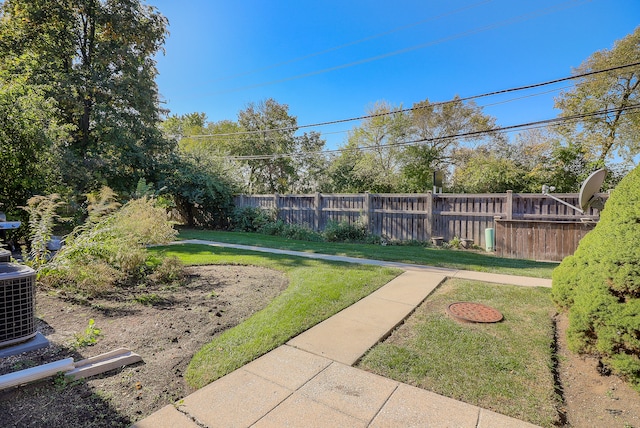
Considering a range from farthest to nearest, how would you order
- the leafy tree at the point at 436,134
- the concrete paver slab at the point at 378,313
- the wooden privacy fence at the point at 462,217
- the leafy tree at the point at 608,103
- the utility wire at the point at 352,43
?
the leafy tree at the point at 436,134, the leafy tree at the point at 608,103, the utility wire at the point at 352,43, the wooden privacy fence at the point at 462,217, the concrete paver slab at the point at 378,313

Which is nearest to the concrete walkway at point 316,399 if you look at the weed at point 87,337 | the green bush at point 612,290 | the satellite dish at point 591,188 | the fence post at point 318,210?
the green bush at point 612,290

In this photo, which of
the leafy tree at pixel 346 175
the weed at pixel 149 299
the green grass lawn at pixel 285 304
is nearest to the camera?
the green grass lawn at pixel 285 304

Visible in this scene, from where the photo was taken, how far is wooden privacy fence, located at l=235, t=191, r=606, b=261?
7.07 metres

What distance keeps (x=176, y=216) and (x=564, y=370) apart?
16255 millimetres

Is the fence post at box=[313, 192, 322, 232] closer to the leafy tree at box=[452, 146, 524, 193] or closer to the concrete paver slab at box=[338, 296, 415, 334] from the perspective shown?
the concrete paver slab at box=[338, 296, 415, 334]

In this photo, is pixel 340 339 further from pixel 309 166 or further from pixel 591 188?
pixel 309 166

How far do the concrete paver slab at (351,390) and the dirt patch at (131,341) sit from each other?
3.13ft

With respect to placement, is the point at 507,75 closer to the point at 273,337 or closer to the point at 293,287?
the point at 293,287

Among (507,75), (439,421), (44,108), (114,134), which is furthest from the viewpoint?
(114,134)

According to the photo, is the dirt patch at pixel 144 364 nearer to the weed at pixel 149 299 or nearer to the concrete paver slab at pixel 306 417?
the weed at pixel 149 299

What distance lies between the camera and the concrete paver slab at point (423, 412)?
1.86 meters

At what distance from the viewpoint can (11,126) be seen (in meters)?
5.84

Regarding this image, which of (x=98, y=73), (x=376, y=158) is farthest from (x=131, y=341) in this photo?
(x=376, y=158)

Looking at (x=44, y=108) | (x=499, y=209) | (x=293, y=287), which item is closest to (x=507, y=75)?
(x=499, y=209)
